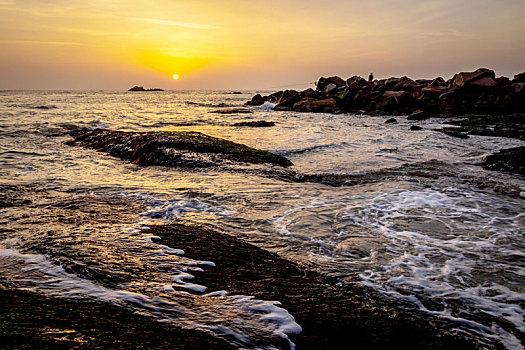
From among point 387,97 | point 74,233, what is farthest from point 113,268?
point 387,97

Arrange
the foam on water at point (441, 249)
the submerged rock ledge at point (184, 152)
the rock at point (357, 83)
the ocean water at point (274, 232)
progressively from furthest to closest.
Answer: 1. the rock at point (357, 83)
2. the submerged rock ledge at point (184, 152)
3. the foam on water at point (441, 249)
4. the ocean water at point (274, 232)

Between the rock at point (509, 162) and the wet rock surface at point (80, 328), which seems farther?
the rock at point (509, 162)

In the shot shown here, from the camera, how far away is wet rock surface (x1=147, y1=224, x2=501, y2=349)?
2.17 meters

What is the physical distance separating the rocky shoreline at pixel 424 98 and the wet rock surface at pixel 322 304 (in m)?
24.5

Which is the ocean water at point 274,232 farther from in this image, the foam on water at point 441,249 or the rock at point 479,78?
the rock at point 479,78

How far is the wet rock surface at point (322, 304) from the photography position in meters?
2.17

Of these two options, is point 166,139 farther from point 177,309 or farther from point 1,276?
point 177,309

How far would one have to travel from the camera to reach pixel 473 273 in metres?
3.24

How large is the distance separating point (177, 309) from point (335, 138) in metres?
12.7

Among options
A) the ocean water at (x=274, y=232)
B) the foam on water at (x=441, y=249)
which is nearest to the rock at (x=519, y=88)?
the ocean water at (x=274, y=232)

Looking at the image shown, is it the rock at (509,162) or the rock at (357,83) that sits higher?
the rock at (357,83)

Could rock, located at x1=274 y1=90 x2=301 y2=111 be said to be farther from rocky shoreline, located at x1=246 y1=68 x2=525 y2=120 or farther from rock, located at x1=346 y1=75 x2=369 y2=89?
rock, located at x1=346 y1=75 x2=369 y2=89

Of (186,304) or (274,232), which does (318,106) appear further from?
(186,304)

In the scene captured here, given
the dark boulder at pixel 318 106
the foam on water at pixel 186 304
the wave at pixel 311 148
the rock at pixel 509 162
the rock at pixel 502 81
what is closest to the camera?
the foam on water at pixel 186 304
